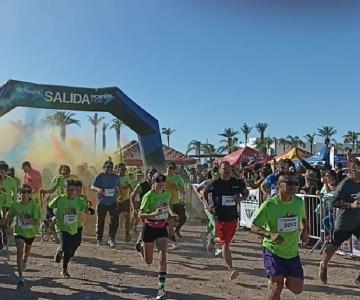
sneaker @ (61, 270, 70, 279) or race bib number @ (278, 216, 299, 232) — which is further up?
race bib number @ (278, 216, 299, 232)

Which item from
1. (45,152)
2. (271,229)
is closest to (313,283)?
(271,229)

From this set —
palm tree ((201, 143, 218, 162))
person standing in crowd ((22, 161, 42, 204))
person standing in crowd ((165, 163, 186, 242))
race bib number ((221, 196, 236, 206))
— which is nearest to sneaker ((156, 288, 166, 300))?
race bib number ((221, 196, 236, 206))

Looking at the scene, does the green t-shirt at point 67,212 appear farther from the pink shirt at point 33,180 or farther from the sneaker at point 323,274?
the pink shirt at point 33,180

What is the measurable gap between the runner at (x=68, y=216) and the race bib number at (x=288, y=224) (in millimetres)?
3740

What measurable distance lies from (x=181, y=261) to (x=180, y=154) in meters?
20.0

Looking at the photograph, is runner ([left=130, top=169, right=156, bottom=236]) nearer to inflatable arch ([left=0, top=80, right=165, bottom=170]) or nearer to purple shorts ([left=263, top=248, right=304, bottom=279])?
purple shorts ([left=263, top=248, right=304, bottom=279])

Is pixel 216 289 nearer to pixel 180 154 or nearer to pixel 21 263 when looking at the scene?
pixel 21 263

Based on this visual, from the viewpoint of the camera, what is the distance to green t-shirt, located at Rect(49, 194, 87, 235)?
27.0 feet

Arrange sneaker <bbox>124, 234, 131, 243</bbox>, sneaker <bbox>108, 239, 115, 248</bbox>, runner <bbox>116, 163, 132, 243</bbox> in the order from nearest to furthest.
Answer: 1. sneaker <bbox>108, 239, 115, 248</bbox>
2. sneaker <bbox>124, 234, 131, 243</bbox>
3. runner <bbox>116, 163, 132, 243</bbox>

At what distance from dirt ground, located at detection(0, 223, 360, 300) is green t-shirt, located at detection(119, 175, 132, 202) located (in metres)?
1.79

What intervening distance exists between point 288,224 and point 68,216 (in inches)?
150

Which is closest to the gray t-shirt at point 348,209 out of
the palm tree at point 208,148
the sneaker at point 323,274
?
the sneaker at point 323,274

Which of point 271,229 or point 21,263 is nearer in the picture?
point 271,229

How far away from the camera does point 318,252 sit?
37.2ft
